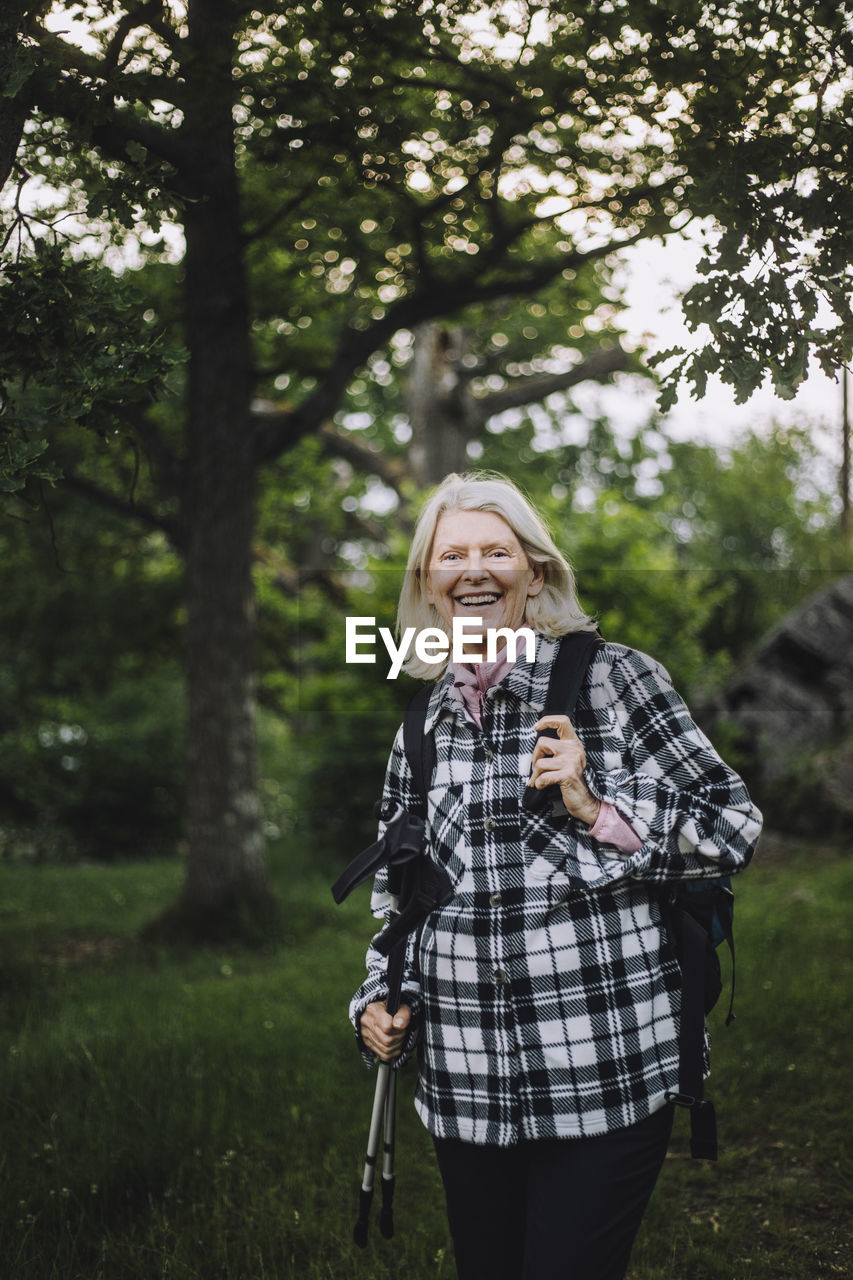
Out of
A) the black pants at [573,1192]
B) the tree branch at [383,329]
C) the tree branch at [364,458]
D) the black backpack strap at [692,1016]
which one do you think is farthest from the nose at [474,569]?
the tree branch at [364,458]

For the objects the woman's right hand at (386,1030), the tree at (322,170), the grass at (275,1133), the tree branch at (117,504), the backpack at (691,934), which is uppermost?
the tree at (322,170)

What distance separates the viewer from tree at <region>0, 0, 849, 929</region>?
2822mm

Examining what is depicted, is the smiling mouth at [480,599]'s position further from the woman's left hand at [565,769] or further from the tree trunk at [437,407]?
the tree trunk at [437,407]

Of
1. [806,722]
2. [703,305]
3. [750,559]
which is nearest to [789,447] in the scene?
[750,559]

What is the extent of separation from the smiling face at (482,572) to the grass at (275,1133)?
7.25 feet

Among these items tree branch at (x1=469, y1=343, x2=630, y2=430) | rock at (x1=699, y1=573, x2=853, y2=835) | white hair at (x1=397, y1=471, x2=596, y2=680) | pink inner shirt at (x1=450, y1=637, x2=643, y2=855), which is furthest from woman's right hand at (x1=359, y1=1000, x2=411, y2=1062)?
tree branch at (x1=469, y1=343, x2=630, y2=430)

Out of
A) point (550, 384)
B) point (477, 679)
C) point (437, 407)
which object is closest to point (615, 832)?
point (477, 679)

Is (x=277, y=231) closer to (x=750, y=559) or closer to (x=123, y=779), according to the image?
(x=123, y=779)

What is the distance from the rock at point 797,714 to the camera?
1019 centimetres

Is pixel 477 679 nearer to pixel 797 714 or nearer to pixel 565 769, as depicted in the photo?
pixel 565 769

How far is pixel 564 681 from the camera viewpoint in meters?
2.17

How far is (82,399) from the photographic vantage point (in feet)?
9.16

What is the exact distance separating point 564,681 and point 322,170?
4.12m

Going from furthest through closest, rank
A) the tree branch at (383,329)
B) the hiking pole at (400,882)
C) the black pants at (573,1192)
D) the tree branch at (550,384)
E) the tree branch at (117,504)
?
1. the tree branch at (550,384)
2. the tree branch at (117,504)
3. the tree branch at (383,329)
4. the hiking pole at (400,882)
5. the black pants at (573,1192)
